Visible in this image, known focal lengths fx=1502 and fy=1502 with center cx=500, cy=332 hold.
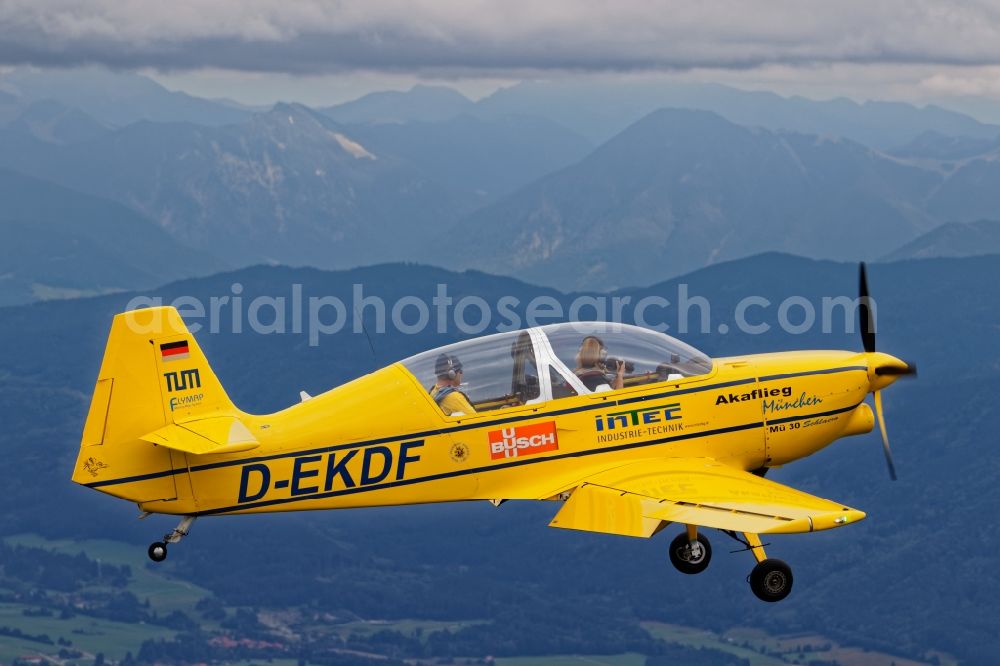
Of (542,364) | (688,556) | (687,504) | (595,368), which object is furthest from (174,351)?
(688,556)

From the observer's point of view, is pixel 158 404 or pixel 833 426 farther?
pixel 833 426

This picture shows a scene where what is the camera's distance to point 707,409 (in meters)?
21.9

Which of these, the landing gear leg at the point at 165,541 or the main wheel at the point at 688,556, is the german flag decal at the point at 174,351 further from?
the main wheel at the point at 688,556

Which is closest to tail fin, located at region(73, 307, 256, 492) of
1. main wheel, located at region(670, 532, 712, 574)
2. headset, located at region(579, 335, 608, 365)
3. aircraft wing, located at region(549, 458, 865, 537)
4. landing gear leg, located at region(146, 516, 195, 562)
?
landing gear leg, located at region(146, 516, 195, 562)

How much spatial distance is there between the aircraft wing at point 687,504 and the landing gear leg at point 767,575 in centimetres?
64

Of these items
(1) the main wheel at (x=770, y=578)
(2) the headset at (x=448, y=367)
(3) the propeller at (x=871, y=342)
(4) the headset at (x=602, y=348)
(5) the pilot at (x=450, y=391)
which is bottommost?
(1) the main wheel at (x=770, y=578)

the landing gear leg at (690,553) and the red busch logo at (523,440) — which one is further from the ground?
the red busch logo at (523,440)

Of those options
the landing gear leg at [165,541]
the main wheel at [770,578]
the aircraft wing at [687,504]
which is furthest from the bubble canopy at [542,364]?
the landing gear leg at [165,541]

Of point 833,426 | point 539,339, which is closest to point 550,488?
point 539,339

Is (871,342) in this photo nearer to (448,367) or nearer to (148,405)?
(448,367)

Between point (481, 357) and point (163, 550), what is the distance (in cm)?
504

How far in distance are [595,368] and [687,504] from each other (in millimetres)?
2620

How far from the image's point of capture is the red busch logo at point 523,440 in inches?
820

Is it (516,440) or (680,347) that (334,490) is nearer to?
(516,440)
